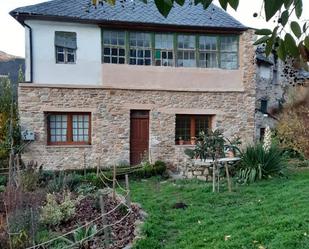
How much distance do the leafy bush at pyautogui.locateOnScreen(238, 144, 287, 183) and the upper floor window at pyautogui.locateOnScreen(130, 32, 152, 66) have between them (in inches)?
231

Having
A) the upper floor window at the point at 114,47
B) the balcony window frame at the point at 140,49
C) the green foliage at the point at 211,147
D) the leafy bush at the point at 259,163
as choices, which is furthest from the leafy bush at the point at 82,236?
the balcony window frame at the point at 140,49

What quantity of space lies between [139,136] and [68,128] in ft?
9.33

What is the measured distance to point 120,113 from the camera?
564 inches

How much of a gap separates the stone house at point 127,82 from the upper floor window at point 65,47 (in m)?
0.04

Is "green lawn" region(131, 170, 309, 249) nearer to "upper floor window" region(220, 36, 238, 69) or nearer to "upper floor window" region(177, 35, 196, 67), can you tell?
"upper floor window" region(177, 35, 196, 67)

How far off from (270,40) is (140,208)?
20.3 feet

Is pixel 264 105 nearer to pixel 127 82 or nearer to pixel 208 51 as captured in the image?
pixel 208 51

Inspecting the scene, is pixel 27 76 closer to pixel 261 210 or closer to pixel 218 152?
pixel 218 152

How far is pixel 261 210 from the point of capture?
659 cm

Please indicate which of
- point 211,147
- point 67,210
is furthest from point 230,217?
point 211,147

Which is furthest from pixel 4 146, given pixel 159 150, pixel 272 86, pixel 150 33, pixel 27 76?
pixel 272 86

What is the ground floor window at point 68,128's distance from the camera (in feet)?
45.9

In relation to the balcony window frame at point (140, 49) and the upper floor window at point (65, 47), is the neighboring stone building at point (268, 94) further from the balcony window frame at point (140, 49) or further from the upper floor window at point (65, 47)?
the upper floor window at point (65, 47)

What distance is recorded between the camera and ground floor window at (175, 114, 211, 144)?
15195mm
